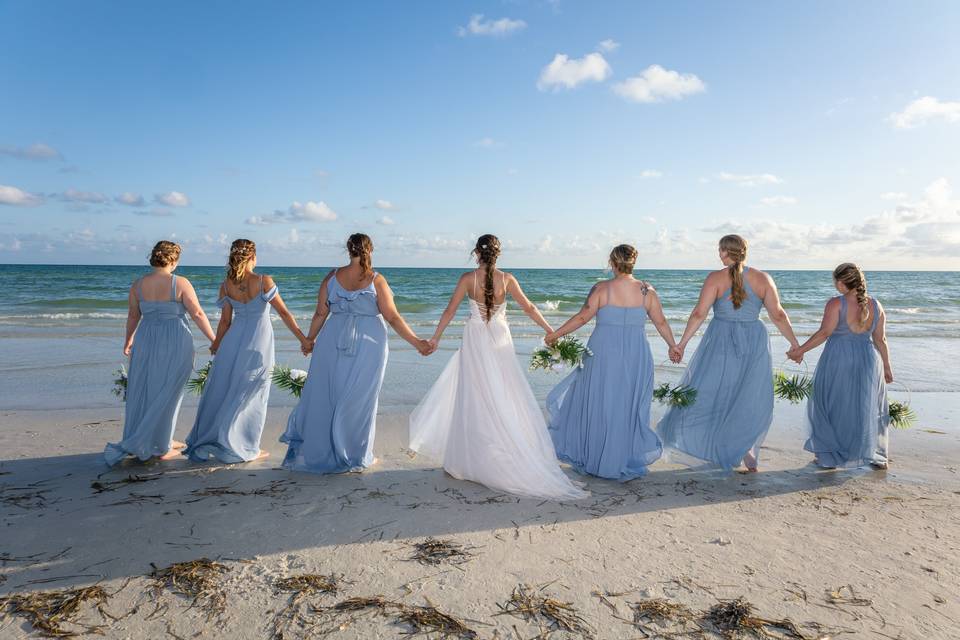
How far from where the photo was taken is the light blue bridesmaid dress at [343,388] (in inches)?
214

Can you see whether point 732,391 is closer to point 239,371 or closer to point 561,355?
point 561,355

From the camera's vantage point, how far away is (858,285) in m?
5.75

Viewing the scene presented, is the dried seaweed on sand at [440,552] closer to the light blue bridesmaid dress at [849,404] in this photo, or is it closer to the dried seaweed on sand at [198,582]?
the dried seaweed on sand at [198,582]

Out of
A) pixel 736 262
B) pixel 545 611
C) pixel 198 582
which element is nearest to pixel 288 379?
pixel 198 582

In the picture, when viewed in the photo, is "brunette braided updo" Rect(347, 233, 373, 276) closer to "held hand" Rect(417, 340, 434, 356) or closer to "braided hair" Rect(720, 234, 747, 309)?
"held hand" Rect(417, 340, 434, 356)

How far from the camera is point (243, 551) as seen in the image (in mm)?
3693

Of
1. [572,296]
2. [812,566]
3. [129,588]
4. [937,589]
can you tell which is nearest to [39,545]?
[129,588]

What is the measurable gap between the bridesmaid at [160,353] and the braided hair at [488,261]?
2.66 metres

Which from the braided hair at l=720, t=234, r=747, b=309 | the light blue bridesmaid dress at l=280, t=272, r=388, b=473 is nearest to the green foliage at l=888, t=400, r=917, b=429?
the braided hair at l=720, t=234, r=747, b=309

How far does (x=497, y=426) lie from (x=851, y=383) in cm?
355

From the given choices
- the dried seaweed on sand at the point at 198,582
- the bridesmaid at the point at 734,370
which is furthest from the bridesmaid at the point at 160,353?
the bridesmaid at the point at 734,370

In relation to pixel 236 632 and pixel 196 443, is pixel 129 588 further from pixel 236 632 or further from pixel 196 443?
pixel 196 443

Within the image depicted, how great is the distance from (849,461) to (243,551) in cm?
540

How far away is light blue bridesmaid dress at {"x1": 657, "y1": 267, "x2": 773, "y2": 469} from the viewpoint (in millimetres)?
5609
